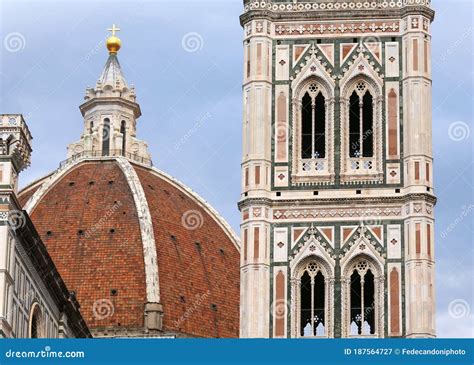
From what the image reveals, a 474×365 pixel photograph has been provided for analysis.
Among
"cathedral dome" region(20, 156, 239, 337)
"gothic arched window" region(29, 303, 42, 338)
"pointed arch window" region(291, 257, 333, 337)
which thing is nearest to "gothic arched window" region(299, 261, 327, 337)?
"pointed arch window" region(291, 257, 333, 337)

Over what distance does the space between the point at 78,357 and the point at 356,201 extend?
816 inches

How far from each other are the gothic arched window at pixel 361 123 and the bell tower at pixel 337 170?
39 millimetres

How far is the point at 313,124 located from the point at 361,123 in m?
1.21

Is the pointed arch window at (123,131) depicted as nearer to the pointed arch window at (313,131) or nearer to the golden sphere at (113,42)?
the golden sphere at (113,42)

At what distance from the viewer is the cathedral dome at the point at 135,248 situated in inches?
3469

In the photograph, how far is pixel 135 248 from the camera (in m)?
91.4

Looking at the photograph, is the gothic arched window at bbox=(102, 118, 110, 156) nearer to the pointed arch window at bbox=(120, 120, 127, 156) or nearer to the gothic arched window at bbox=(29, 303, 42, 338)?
the pointed arch window at bbox=(120, 120, 127, 156)

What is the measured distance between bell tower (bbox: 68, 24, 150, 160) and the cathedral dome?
191cm

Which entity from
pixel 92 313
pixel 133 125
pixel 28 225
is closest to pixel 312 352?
pixel 28 225

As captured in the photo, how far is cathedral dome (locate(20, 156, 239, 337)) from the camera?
88.1 m

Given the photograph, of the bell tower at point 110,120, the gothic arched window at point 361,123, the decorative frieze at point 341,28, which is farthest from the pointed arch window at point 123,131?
the gothic arched window at point 361,123

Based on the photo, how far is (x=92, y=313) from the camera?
86.4 m

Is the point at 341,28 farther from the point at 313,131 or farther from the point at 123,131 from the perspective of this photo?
the point at 123,131

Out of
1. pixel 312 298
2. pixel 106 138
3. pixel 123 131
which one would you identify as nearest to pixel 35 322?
pixel 312 298
